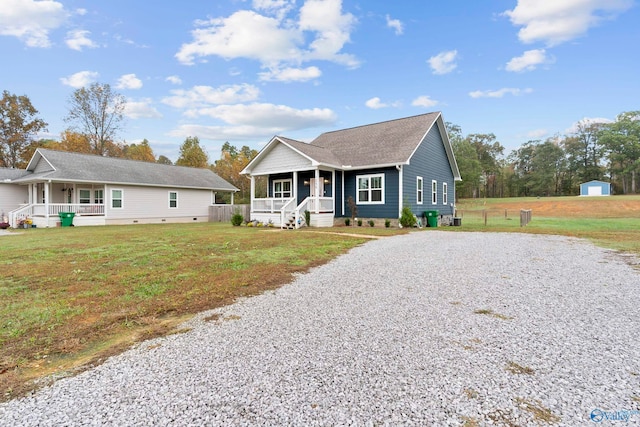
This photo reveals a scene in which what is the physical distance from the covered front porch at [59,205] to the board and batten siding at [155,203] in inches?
37.2

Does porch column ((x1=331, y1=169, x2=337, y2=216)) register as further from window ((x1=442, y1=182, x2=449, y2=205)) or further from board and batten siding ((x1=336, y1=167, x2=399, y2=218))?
window ((x1=442, y1=182, x2=449, y2=205))

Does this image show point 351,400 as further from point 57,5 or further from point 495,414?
point 57,5

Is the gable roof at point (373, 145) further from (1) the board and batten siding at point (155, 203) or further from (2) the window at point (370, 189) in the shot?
(1) the board and batten siding at point (155, 203)

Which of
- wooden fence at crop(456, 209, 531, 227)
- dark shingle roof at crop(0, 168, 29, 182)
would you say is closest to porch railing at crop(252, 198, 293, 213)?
wooden fence at crop(456, 209, 531, 227)

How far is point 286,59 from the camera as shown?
1967 centimetres

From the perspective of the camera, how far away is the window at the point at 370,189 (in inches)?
653

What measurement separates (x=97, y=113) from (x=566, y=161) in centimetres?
7721

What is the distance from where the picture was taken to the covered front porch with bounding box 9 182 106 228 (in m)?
19.0

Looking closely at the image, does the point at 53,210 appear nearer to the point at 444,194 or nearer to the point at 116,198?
the point at 116,198

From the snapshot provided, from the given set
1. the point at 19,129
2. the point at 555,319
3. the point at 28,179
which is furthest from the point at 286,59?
the point at 19,129

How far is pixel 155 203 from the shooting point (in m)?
23.7

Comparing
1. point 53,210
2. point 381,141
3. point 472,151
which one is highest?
point 472,151

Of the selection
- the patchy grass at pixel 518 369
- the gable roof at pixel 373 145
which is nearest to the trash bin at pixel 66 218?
the gable roof at pixel 373 145

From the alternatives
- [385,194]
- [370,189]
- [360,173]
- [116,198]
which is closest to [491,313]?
[385,194]
